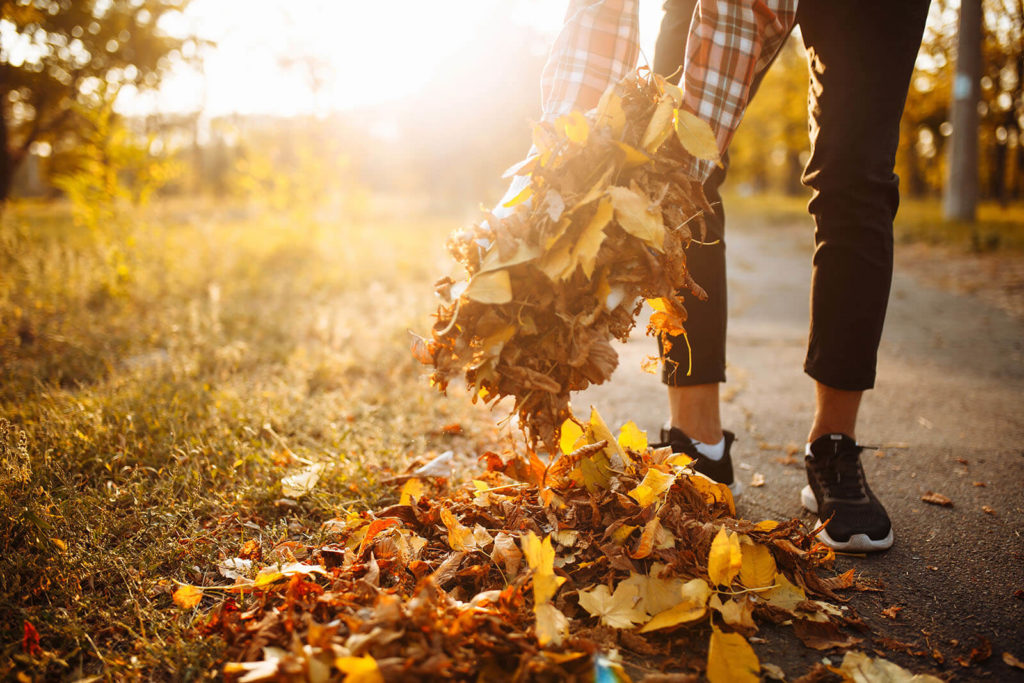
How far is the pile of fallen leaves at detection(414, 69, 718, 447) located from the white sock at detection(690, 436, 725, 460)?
67 cm

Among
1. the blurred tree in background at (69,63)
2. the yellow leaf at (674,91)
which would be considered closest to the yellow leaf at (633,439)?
the yellow leaf at (674,91)

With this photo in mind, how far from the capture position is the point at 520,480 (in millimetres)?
1746

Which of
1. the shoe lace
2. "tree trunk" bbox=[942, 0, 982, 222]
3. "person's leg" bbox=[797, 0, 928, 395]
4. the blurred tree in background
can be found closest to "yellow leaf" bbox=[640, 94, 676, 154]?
"person's leg" bbox=[797, 0, 928, 395]

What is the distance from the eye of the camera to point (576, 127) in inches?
52.4

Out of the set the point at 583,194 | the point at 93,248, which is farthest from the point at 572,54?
the point at 93,248

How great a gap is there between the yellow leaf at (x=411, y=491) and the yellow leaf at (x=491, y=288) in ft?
2.17

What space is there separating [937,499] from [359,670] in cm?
186

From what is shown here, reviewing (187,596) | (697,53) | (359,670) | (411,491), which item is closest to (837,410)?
(697,53)

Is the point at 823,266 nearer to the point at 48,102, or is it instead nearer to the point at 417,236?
the point at 417,236

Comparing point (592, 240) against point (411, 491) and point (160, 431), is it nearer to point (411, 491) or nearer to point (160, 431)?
point (411, 491)

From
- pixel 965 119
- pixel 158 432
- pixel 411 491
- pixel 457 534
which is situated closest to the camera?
pixel 457 534

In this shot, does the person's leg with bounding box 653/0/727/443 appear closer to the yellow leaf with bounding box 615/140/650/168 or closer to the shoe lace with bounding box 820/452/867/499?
the shoe lace with bounding box 820/452/867/499

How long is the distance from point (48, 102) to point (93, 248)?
4.68 meters

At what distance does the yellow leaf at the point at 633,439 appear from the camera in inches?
67.6
